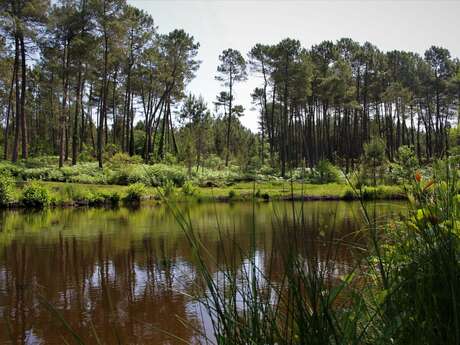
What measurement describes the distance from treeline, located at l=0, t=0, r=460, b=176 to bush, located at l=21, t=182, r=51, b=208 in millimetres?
8696

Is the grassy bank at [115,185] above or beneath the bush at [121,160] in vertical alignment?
beneath

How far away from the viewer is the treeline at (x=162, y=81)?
30.5 meters

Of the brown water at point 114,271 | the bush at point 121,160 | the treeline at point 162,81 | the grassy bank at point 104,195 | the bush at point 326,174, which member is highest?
the treeline at point 162,81

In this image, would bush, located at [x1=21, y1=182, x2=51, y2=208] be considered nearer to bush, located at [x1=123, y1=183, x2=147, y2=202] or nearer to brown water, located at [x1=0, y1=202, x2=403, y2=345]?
bush, located at [x1=123, y1=183, x2=147, y2=202]

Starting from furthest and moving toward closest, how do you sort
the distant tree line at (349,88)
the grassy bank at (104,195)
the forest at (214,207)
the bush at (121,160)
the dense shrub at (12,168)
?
1. the distant tree line at (349,88)
2. the bush at (121,160)
3. the dense shrub at (12,168)
4. the grassy bank at (104,195)
5. the forest at (214,207)

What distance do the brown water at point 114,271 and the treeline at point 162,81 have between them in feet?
56.9

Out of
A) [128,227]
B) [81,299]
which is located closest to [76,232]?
[128,227]

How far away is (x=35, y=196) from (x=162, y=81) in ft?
73.7

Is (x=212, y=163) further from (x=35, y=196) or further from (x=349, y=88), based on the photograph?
(x=35, y=196)

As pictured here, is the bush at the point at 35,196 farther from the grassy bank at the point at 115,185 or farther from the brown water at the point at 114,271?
the brown water at the point at 114,271

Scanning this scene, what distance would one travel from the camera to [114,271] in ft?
26.4

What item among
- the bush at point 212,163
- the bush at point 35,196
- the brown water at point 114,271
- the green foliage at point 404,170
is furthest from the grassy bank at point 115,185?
the green foliage at point 404,170

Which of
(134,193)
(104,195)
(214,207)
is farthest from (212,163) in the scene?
(214,207)

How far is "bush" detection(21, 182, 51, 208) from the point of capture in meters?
20.7
